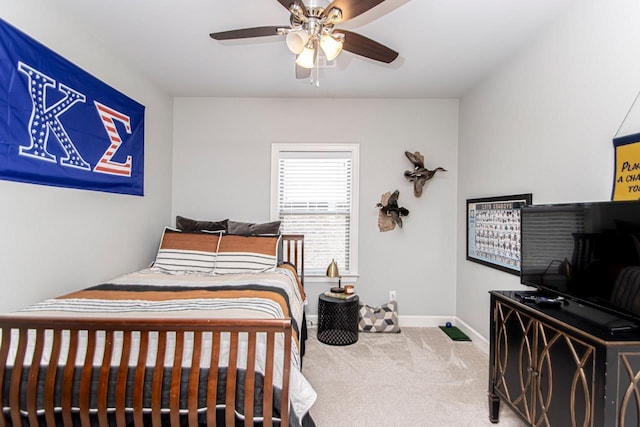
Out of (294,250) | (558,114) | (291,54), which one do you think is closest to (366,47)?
(291,54)

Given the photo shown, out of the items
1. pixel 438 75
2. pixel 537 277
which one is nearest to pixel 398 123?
pixel 438 75

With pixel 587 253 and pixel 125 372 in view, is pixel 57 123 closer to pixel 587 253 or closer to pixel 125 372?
pixel 125 372

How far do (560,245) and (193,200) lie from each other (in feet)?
10.9

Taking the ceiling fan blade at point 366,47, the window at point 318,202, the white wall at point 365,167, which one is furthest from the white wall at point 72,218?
the ceiling fan blade at point 366,47

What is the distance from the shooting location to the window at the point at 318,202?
3518 mm

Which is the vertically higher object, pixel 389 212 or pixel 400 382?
pixel 389 212

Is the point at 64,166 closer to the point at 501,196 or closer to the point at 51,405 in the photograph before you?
the point at 51,405

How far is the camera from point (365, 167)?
3504mm

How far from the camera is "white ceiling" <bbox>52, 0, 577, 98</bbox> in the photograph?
6.46 feet

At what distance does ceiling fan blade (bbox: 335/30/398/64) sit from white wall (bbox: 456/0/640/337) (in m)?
1.10

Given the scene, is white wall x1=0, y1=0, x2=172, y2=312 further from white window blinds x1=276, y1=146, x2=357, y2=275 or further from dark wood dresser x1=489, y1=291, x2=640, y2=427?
dark wood dresser x1=489, y1=291, x2=640, y2=427

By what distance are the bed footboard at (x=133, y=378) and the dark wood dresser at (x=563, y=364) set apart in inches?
46.6

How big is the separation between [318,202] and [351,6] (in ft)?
7.30

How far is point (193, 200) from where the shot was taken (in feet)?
11.6
